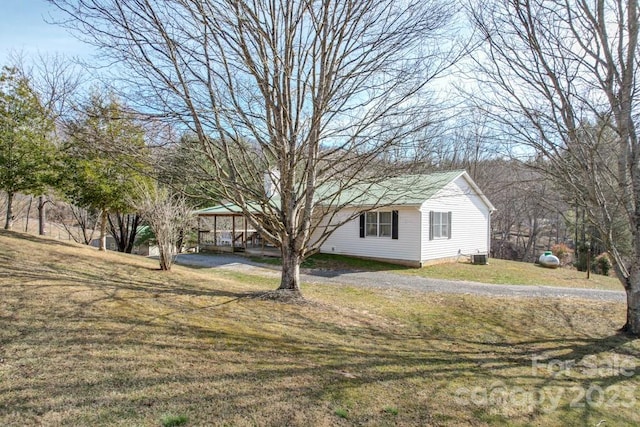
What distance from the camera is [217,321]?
5.16m

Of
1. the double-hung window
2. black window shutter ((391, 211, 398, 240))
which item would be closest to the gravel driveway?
black window shutter ((391, 211, 398, 240))

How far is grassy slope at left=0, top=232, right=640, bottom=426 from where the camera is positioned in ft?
9.51

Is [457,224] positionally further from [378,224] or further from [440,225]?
[378,224]

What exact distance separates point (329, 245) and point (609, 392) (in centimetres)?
1367

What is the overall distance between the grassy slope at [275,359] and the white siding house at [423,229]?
24.6 feet

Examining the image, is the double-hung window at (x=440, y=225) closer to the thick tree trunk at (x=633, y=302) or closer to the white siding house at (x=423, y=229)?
the white siding house at (x=423, y=229)

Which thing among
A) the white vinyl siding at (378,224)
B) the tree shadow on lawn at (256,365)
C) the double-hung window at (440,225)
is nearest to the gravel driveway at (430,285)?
the white vinyl siding at (378,224)

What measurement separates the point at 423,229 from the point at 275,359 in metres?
11.7

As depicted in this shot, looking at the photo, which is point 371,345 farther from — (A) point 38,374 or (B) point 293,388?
(A) point 38,374

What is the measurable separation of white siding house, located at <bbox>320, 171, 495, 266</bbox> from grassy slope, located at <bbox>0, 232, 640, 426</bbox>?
24.6 feet

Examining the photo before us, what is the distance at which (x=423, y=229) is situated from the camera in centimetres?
1478

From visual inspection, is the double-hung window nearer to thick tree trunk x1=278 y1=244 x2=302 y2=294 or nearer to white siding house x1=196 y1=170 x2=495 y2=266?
white siding house x1=196 y1=170 x2=495 y2=266

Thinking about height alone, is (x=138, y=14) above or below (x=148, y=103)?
above

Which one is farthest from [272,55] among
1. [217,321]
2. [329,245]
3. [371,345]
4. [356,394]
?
[329,245]
